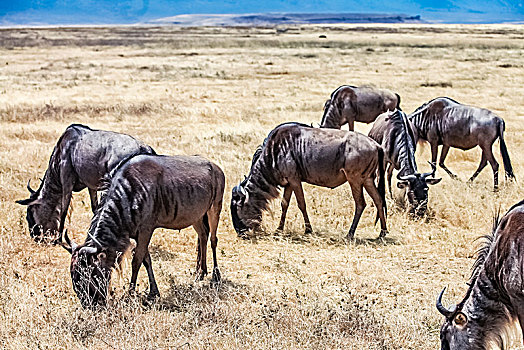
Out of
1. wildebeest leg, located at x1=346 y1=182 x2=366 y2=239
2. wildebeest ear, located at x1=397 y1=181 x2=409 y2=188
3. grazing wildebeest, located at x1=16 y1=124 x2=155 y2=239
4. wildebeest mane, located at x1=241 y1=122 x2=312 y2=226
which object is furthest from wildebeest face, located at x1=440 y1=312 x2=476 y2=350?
wildebeest ear, located at x1=397 y1=181 x2=409 y2=188

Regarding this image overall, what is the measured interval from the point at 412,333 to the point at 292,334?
105cm

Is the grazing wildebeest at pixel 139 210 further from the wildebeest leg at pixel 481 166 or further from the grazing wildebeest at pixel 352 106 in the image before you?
the grazing wildebeest at pixel 352 106

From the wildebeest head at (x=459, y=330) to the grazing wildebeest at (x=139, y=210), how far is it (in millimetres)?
2942

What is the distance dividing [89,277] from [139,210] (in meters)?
0.84

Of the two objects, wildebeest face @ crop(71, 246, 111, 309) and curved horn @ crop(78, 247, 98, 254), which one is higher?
curved horn @ crop(78, 247, 98, 254)

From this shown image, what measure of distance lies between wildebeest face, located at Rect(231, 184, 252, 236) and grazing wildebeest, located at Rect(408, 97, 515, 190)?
14.3 ft

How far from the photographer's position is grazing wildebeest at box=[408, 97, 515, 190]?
35.6ft

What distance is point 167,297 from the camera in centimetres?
636

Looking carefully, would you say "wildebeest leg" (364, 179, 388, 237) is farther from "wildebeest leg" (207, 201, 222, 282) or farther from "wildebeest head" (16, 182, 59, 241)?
"wildebeest head" (16, 182, 59, 241)

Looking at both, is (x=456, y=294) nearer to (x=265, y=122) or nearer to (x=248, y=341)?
(x=248, y=341)

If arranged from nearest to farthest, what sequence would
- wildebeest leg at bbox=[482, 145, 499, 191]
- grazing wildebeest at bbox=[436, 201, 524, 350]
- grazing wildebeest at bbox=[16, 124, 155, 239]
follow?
grazing wildebeest at bbox=[436, 201, 524, 350]
grazing wildebeest at bbox=[16, 124, 155, 239]
wildebeest leg at bbox=[482, 145, 499, 191]

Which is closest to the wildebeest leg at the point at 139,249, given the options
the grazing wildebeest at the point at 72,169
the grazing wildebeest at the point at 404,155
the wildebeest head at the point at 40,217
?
the grazing wildebeest at the point at 72,169

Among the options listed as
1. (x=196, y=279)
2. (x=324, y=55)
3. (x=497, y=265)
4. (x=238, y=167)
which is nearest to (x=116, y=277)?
(x=196, y=279)

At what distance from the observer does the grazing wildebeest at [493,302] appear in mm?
4102
